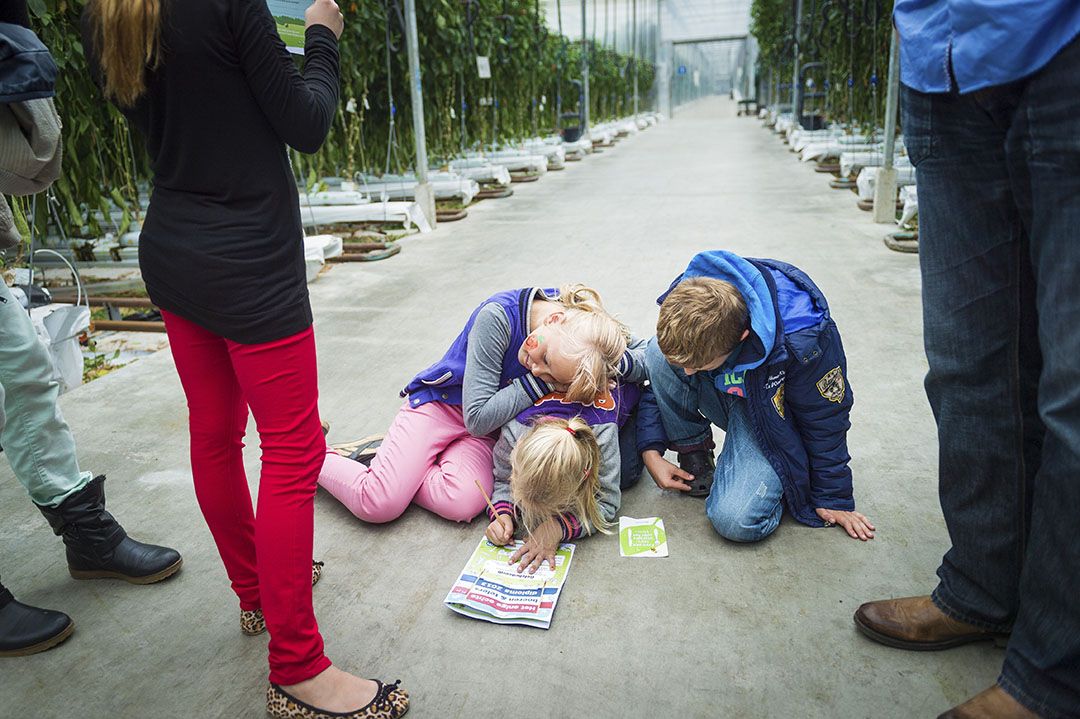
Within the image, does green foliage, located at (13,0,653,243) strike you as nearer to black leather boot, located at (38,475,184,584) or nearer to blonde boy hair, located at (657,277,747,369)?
black leather boot, located at (38,475,184,584)

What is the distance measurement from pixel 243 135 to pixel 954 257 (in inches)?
46.4

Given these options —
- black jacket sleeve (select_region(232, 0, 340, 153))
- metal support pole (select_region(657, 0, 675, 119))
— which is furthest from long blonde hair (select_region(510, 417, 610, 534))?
metal support pole (select_region(657, 0, 675, 119))

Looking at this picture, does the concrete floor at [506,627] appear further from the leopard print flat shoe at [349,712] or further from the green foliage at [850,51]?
the green foliage at [850,51]

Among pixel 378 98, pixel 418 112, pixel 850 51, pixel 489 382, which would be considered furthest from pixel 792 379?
pixel 850 51

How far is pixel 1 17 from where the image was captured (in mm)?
1442

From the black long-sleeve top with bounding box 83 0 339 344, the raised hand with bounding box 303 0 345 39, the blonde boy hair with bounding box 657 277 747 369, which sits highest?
the raised hand with bounding box 303 0 345 39

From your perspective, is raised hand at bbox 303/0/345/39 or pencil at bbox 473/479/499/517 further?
pencil at bbox 473/479/499/517

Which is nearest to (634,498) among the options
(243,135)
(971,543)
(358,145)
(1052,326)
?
(971,543)

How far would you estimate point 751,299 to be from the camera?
1776 mm

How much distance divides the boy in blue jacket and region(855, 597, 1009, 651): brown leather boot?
37 cm

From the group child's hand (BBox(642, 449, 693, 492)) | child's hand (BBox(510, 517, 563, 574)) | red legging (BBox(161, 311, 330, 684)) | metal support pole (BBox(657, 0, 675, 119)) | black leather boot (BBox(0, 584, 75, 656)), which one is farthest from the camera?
metal support pole (BBox(657, 0, 675, 119))

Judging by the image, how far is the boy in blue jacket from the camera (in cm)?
175

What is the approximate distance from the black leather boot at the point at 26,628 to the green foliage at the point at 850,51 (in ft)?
20.3

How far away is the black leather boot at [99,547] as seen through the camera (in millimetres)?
1785
